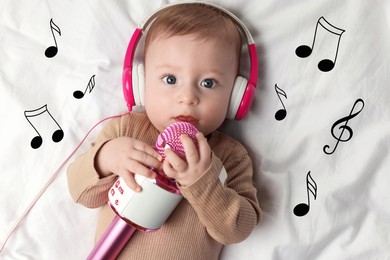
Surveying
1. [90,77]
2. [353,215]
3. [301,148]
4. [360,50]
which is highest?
[90,77]

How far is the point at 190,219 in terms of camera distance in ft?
3.71

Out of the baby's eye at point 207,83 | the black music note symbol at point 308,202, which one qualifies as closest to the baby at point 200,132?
the baby's eye at point 207,83

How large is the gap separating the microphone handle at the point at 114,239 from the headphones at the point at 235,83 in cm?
29

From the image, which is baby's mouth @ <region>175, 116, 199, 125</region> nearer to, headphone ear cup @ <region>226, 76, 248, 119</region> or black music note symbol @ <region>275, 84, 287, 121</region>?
headphone ear cup @ <region>226, 76, 248, 119</region>

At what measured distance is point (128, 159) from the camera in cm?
104

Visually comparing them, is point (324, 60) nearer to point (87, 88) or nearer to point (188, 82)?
point (188, 82)

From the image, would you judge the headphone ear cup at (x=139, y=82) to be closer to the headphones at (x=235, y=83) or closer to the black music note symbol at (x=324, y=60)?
the headphones at (x=235, y=83)

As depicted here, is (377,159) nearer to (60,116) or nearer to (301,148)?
(301,148)

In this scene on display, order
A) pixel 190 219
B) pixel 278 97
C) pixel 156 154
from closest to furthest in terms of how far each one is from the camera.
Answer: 1. pixel 156 154
2. pixel 190 219
3. pixel 278 97

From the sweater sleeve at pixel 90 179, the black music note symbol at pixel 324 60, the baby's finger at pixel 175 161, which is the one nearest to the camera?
the baby's finger at pixel 175 161

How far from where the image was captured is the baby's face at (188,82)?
1.13m

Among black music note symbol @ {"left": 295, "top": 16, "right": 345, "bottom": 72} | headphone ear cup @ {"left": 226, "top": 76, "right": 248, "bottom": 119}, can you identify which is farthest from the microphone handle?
black music note symbol @ {"left": 295, "top": 16, "right": 345, "bottom": 72}

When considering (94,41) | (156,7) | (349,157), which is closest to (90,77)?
(94,41)

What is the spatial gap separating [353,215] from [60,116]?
0.72 meters
